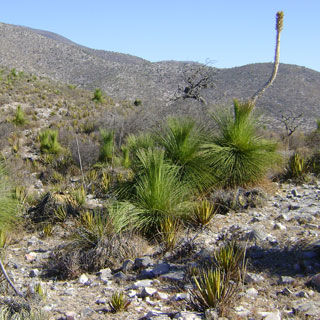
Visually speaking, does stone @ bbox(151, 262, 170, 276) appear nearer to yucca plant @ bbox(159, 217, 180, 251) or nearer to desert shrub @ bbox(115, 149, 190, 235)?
yucca plant @ bbox(159, 217, 180, 251)

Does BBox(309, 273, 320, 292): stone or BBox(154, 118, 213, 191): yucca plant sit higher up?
BBox(154, 118, 213, 191): yucca plant

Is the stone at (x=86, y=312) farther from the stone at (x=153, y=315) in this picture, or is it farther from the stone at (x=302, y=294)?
the stone at (x=302, y=294)

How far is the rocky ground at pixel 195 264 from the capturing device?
3871 mm

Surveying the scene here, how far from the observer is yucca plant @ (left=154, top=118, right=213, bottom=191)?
7660 mm

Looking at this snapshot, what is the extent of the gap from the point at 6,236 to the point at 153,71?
55681 millimetres

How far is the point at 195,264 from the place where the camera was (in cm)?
483

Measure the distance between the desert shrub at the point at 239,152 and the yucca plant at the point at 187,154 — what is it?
0.62 ft

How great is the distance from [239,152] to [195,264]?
3804 millimetres

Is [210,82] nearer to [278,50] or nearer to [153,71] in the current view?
[278,50]

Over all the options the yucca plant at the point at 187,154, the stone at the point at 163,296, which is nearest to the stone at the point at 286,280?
the stone at the point at 163,296

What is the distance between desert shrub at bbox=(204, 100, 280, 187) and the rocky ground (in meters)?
1.16

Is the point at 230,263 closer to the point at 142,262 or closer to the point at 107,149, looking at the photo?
the point at 142,262

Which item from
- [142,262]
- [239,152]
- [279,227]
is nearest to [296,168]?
[239,152]

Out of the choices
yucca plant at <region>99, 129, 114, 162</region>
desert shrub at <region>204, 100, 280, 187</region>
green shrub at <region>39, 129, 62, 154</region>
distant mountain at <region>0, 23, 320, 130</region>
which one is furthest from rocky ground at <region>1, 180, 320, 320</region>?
distant mountain at <region>0, 23, 320, 130</region>
